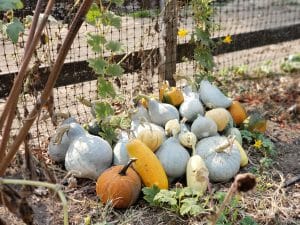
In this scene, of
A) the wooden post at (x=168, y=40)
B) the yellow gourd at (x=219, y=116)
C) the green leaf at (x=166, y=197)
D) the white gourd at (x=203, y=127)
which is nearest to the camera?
the green leaf at (x=166, y=197)

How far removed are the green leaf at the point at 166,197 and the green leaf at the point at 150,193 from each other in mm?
30

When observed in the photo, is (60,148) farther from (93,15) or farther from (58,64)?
(58,64)

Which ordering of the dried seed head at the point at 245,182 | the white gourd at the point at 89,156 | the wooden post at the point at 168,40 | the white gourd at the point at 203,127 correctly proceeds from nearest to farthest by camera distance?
the dried seed head at the point at 245,182
the white gourd at the point at 89,156
the white gourd at the point at 203,127
the wooden post at the point at 168,40

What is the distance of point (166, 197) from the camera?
100 inches

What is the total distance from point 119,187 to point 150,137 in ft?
1.46

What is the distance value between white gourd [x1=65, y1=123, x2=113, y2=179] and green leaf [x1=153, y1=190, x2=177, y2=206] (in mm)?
458

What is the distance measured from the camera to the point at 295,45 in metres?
6.58

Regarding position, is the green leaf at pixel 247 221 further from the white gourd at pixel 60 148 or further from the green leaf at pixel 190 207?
the white gourd at pixel 60 148

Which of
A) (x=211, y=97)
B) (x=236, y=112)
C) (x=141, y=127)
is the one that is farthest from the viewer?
(x=236, y=112)

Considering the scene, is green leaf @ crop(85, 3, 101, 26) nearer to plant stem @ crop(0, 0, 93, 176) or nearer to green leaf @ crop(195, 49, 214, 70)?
green leaf @ crop(195, 49, 214, 70)

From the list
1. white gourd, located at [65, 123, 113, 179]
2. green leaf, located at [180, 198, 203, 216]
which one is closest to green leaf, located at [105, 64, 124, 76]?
white gourd, located at [65, 123, 113, 179]

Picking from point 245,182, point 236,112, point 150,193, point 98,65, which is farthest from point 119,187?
point 245,182

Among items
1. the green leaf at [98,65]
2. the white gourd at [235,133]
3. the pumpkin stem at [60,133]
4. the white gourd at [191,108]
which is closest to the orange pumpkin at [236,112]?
the white gourd at [235,133]

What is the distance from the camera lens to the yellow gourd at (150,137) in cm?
289
